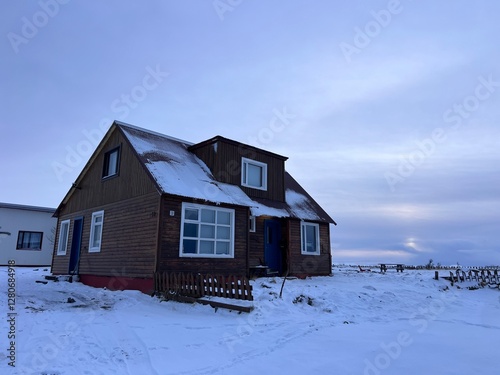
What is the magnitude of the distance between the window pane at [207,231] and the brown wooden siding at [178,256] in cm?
94

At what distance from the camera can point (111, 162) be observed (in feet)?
56.4

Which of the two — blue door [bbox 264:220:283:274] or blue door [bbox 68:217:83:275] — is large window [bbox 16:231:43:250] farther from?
blue door [bbox 264:220:283:274]

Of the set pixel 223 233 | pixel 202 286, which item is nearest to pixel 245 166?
pixel 223 233

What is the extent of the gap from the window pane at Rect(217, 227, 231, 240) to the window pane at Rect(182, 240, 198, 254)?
3.71ft

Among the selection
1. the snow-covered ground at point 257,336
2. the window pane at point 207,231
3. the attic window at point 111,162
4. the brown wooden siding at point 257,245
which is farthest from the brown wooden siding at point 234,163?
the snow-covered ground at point 257,336

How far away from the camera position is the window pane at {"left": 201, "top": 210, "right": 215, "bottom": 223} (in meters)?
14.3

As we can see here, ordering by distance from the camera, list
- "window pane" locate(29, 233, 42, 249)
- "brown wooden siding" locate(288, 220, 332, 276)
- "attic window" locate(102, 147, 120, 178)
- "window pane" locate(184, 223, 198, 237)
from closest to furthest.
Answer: "window pane" locate(184, 223, 198, 237) → "attic window" locate(102, 147, 120, 178) → "brown wooden siding" locate(288, 220, 332, 276) → "window pane" locate(29, 233, 42, 249)

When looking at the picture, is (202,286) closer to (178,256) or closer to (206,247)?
(178,256)

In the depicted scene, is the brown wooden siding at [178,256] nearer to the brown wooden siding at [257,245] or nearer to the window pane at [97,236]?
the brown wooden siding at [257,245]

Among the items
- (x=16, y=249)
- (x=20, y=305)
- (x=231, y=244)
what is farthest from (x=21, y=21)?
(x=16, y=249)

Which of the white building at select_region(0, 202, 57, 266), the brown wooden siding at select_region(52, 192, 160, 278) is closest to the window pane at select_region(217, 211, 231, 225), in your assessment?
the brown wooden siding at select_region(52, 192, 160, 278)

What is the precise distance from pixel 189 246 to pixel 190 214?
124cm

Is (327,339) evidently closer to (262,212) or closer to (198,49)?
(262,212)
